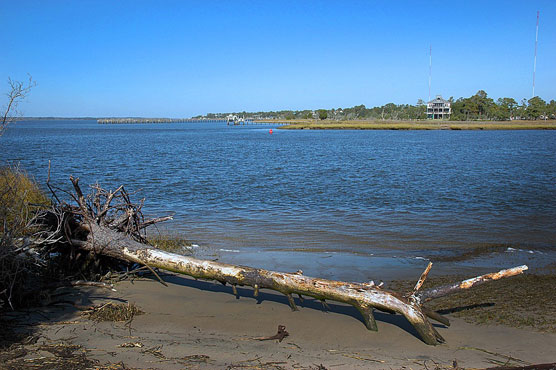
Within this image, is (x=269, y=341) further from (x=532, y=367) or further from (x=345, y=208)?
(x=345, y=208)

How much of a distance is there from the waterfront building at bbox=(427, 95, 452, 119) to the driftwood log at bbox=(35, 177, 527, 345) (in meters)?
175

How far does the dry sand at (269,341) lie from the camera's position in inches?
190

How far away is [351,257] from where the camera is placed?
991 centimetres

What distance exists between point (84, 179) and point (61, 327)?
18847 mm

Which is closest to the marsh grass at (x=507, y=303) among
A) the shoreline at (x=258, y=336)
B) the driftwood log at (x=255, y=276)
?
the shoreline at (x=258, y=336)

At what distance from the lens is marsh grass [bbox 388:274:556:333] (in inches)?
243

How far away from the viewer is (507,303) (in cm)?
687

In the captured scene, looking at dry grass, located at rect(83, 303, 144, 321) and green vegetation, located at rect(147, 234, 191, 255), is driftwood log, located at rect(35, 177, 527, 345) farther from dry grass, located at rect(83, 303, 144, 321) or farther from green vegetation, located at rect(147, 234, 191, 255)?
green vegetation, located at rect(147, 234, 191, 255)

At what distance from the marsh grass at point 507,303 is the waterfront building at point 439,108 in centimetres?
17256

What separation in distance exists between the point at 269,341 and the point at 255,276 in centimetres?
102

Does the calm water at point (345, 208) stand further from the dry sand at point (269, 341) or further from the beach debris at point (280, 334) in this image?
the beach debris at point (280, 334)

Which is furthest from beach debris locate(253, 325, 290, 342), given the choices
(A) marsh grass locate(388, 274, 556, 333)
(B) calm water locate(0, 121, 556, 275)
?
(B) calm water locate(0, 121, 556, 275)

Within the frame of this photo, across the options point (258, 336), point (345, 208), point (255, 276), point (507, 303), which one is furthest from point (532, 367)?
point (345, 208)

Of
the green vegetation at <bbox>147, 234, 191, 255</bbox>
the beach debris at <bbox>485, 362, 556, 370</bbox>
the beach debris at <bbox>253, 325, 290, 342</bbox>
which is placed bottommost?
the green vegetation at <bbox>147, 234, 191, 255</bbox>
